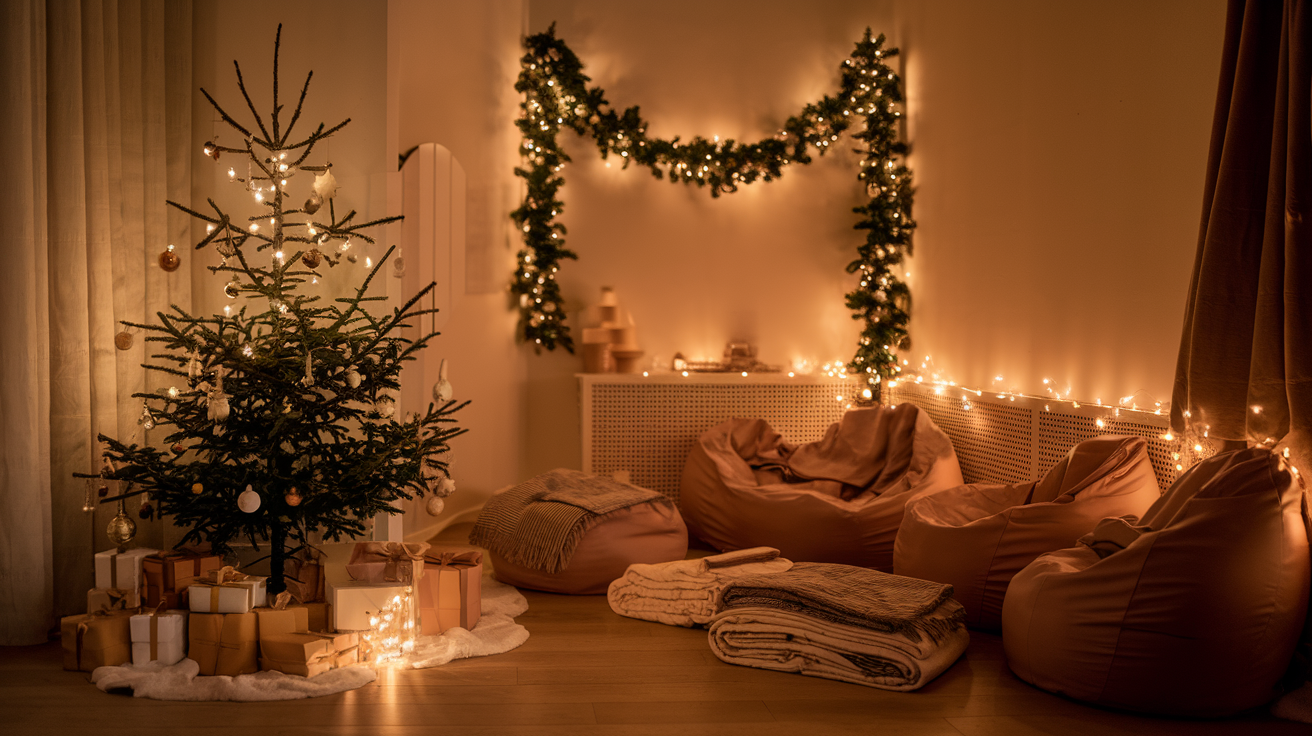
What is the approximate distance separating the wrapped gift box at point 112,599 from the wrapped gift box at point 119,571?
0.02m

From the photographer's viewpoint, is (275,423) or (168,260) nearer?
(275,423)

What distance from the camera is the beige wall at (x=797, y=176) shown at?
11.1ft

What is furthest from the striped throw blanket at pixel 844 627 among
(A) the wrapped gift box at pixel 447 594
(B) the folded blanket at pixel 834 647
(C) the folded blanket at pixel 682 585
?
(A) the wrapped gift box at pixel 447 594

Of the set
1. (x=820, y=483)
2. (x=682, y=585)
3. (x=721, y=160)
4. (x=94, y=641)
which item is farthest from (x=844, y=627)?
(x=721, y=160)

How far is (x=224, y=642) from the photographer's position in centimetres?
274

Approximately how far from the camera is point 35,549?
2965 mm

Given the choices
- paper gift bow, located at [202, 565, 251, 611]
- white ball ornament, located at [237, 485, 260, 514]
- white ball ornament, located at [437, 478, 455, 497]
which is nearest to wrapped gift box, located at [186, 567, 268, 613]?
paper gift bow, located at [202, 565, 251, 611]

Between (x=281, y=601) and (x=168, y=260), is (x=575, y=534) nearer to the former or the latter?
(x=281, y=601)

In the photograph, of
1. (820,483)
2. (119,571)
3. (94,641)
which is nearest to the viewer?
(94,641)

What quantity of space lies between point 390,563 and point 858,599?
1512 mm

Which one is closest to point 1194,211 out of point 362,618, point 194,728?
point 362,618

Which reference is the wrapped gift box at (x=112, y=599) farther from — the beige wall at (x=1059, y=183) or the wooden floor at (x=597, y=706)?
the beige wall at (x=1059, y=183)

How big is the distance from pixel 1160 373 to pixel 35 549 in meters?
3.83

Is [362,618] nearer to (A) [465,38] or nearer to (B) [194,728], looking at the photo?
(B) [194,728]
